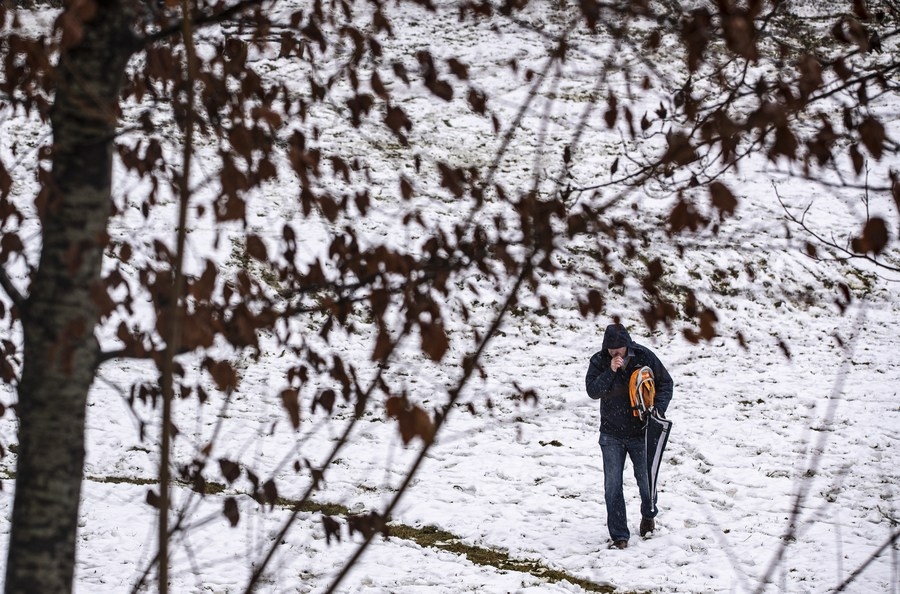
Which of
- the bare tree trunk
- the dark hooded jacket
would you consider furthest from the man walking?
the bare tree trunk

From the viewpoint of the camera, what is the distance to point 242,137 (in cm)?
199

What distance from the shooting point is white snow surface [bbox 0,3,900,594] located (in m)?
5.85

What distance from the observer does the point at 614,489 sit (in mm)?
6457

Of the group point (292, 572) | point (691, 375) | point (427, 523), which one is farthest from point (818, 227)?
point (292, 572)

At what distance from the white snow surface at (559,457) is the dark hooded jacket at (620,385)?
2.74 ft

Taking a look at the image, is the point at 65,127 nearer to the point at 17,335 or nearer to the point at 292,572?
the point at 292,572

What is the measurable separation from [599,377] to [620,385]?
7.5 inches

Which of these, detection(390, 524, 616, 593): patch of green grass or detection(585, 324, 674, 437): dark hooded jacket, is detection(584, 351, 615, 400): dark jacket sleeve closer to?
detection(585, 324, 674, 437): dark hooded jacket

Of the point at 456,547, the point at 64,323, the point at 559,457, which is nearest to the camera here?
the point at 64,323

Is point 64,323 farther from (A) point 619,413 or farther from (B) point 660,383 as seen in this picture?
(B) point 660,383

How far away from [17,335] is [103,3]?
9.45 metres

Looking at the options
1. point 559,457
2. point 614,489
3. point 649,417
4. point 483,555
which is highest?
point 649,417

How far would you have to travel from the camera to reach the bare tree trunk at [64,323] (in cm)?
209

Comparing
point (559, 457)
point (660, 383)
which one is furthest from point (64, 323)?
point (559, 457)
